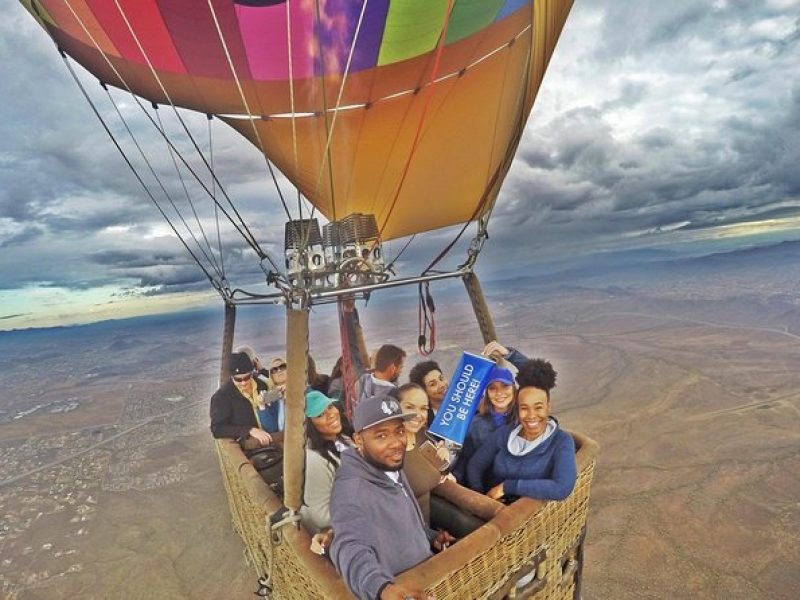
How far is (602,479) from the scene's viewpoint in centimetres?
1066

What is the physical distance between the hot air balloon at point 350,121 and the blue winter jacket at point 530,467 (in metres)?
0.10

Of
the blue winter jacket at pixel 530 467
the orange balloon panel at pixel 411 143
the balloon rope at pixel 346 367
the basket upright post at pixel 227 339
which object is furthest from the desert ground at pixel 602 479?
the orange balloon panel at pixel 411 143

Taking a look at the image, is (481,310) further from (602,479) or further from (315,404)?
(602,479)

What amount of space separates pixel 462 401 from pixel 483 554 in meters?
0.67

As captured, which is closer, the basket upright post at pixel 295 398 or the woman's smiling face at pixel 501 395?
the basket upright post at pixel 295 398

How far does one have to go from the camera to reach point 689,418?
15.1 m

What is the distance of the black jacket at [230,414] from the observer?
2857 mm

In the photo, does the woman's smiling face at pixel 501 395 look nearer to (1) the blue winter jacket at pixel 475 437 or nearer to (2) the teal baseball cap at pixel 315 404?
(1) the blue winter jacket at pixel 475 437

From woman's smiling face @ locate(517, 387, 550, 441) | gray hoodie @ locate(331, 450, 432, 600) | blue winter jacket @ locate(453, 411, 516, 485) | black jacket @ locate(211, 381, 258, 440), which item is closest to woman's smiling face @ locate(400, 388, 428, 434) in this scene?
blue winter jacket @ locate(453, 411, 516, 485)

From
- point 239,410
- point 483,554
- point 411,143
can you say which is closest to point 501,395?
point 483,554

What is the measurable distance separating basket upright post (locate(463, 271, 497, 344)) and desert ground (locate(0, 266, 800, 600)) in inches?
38.2

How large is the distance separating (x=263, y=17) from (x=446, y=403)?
3.15 meters

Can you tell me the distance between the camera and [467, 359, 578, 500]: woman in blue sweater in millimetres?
1862

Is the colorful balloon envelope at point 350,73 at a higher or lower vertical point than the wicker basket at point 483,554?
higher
